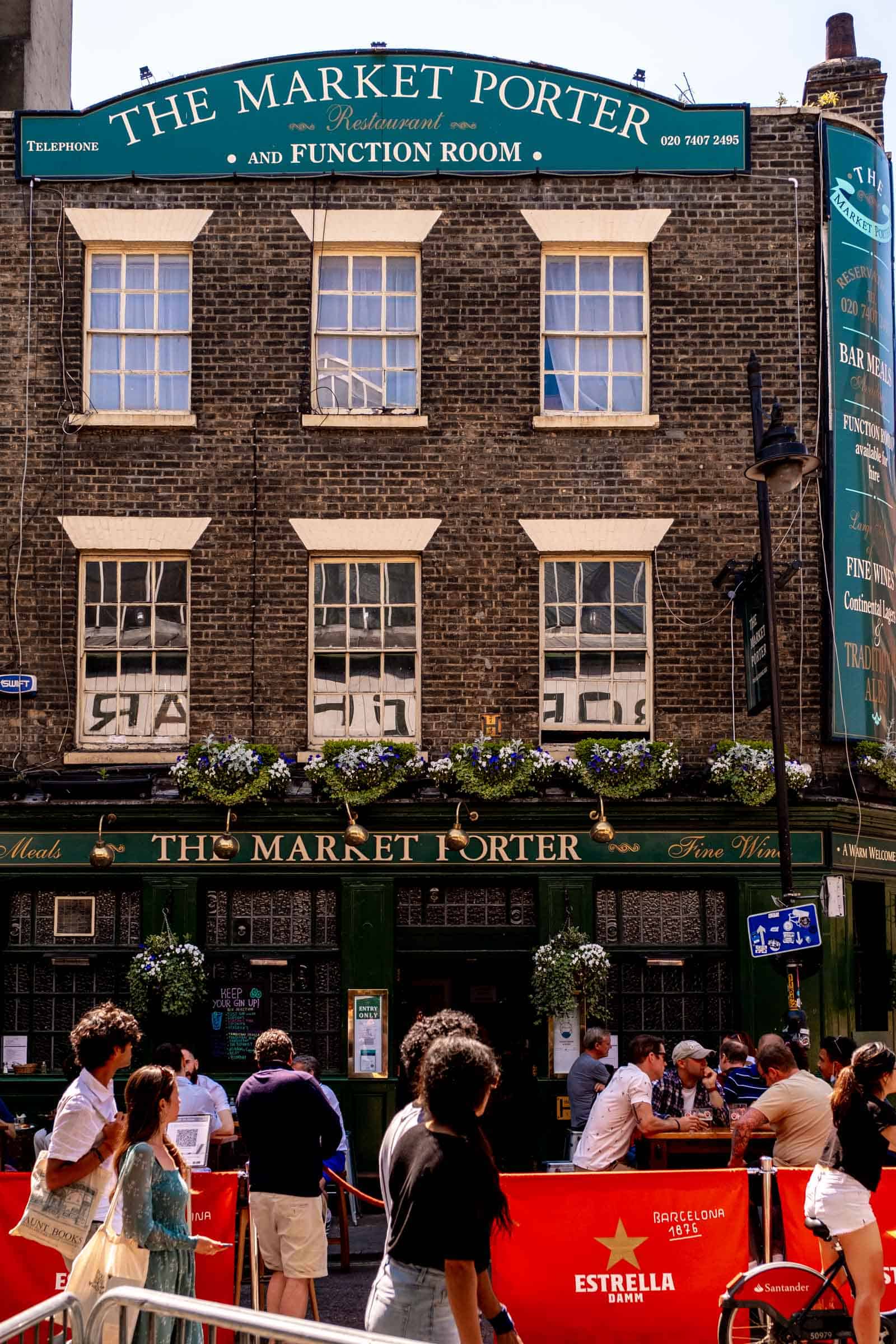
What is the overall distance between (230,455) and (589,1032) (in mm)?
6957

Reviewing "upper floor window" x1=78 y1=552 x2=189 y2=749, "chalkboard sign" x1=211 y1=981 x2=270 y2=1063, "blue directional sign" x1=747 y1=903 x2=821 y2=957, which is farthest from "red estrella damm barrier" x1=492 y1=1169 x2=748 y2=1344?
"upper floor window" x1=78 y1=552 x2=189 y2=749

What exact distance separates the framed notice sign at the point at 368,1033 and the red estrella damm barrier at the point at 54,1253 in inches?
260

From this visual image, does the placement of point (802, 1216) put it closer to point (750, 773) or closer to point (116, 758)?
point (750, 773)

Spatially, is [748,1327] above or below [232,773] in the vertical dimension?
below

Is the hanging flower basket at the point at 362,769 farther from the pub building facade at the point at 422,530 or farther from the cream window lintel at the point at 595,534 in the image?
the cream window lintel at the point at 595,534

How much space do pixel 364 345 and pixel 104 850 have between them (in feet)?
19.0

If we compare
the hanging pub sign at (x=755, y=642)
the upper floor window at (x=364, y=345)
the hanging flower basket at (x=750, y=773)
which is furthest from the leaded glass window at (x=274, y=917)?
the upper floor window at (x=364, y=345)

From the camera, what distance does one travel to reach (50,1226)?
7223 millimetres

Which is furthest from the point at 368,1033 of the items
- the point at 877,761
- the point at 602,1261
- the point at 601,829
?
the point at 602,1261

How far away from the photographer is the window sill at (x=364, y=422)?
16.5 metres

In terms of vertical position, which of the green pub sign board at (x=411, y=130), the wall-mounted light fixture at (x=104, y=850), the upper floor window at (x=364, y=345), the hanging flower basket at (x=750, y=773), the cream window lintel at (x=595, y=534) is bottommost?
the wall-mounted light fixture at (x=104, y=850)

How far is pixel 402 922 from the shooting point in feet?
53.0

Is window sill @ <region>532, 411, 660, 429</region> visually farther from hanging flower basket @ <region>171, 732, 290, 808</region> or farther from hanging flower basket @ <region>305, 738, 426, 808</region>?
hanging flower basket @ <region>171, 732, 290, 808</region>

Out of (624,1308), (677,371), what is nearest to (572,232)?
(677,371)
